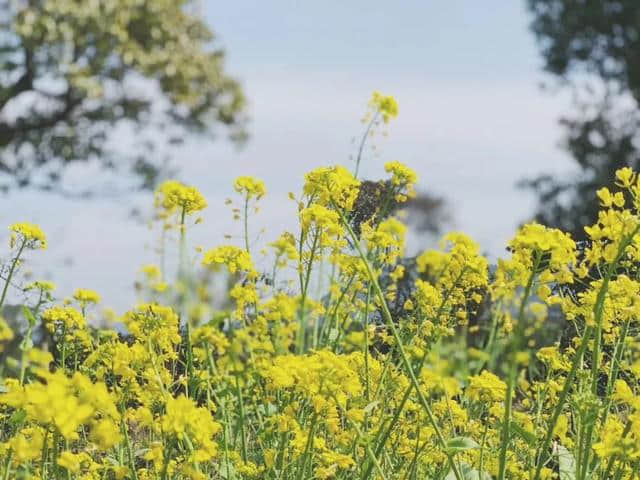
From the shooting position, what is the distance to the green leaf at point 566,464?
2.98 meters

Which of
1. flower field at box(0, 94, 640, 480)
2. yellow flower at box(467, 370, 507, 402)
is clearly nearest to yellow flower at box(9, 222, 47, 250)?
flower field at box(0, 94, 640, 480)

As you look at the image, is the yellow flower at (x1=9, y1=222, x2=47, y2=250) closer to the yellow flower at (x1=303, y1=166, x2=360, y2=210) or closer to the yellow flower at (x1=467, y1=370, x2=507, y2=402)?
the yellow flower at (x1=303, y1=166, x2=360, y2=210)

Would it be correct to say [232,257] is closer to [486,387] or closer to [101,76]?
[486,387]

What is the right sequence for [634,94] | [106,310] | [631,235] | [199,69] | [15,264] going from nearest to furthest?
1. [631,235]
2. [106,310]
3. [15,264]
4. [199,69]
5. [634,94]

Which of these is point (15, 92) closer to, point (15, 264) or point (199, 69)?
point (199, 69)

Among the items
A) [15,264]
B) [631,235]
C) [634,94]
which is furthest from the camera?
[634,94]

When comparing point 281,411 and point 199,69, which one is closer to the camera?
point 281,411

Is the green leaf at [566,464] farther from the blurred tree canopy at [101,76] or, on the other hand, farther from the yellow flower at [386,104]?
the blurred tree canopy at [101,76]

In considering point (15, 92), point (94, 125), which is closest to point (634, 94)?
point (94, 125)

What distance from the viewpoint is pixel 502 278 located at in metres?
2.79

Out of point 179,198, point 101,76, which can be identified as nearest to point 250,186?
point 179,198

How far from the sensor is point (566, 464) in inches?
121

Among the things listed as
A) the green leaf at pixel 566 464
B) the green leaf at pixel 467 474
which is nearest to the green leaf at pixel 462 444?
the green leaf at pixel 467 474

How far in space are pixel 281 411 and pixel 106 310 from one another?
1.99ft
